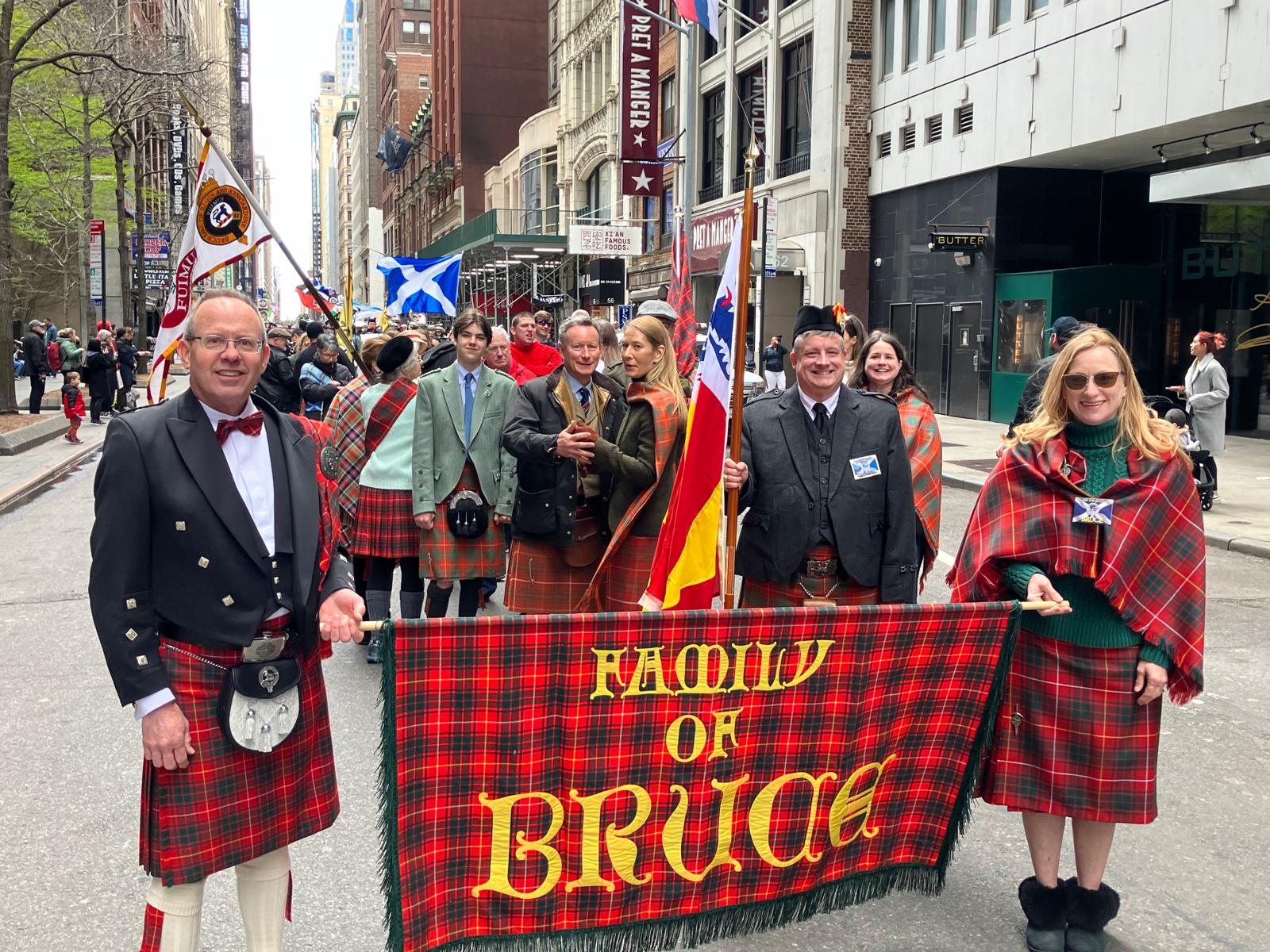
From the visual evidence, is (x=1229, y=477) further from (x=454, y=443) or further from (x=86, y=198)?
(x=86, y=198)

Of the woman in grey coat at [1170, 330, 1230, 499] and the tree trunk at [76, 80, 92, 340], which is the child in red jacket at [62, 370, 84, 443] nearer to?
the tree trunk at [76, 80, 92, 340]

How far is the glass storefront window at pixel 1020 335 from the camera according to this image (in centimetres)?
2297

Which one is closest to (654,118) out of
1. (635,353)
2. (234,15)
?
(635,353)

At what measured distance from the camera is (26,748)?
18.6 feet

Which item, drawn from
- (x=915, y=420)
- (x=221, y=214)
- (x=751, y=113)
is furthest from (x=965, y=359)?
Result: (x=221, y=214)

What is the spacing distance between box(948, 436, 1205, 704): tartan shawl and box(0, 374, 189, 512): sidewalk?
434 inches

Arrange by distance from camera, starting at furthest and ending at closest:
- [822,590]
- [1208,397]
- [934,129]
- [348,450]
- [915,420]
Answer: [934,129]
[1208,397]
[348,450]
[915,420]
[822,590]

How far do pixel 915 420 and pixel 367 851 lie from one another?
3.02 m

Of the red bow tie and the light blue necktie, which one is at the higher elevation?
the red bow tie

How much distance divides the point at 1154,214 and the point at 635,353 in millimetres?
21864

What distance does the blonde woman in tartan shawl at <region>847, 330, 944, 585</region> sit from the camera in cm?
546

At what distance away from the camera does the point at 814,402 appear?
4.50 meters

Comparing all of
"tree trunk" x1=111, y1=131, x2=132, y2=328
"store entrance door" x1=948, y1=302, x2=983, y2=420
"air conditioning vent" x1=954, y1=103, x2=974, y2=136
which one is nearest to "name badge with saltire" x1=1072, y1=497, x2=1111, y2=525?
"store entrance door" x1=948, y1=302, x2=983, y2=420

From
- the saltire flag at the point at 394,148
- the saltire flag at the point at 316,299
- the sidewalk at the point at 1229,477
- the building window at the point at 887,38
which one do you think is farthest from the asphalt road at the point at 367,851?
the saltire flag at the point at 394,148
